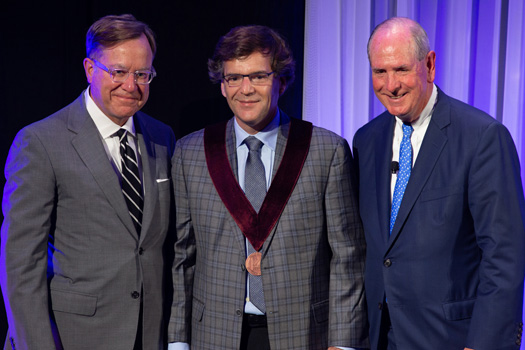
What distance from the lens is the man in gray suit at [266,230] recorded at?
6.87ft

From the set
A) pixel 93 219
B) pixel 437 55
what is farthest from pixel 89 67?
pixel 437 55

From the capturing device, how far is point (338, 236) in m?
2.12

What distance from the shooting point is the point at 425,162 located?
2018mm

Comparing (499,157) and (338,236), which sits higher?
(499,157)

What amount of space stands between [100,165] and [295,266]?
756 millimetres

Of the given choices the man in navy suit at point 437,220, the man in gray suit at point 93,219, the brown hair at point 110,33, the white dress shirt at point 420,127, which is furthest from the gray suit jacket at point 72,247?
the white dress shirt at point 420,127

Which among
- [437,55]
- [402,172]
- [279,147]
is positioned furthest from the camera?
[437,55]

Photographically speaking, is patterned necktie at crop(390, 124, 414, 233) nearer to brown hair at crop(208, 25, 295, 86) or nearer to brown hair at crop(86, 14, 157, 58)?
brown hair at crop(208, 25, 295, 86)

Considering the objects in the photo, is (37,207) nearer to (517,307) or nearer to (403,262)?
(403,262)

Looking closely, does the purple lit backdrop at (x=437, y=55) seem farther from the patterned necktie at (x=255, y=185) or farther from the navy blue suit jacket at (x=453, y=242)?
the patterned necktie at (x=255, y=185)

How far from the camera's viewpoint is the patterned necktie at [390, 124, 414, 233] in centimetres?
207

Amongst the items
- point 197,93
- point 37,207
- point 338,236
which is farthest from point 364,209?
point 197,93

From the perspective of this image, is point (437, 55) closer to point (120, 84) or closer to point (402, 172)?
point (402, 172)

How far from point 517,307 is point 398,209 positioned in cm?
47
